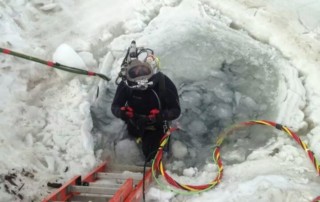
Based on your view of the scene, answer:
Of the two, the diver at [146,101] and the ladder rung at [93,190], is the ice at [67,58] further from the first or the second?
the ladder rung at [93,190]

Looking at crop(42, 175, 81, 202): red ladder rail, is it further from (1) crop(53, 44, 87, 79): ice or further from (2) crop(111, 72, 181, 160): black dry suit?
(1) crop(53, 44, 87, 79): ice

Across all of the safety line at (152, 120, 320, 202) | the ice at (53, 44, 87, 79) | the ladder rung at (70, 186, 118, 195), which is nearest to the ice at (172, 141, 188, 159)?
the safety line at (152, 120, 320, 202)

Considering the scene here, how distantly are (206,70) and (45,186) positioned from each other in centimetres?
263

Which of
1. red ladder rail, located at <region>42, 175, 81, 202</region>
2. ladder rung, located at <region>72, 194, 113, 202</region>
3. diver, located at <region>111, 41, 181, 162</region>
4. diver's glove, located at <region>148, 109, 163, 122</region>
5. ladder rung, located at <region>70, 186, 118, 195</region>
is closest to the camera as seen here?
red ladder rail, located at <region>42, 175, 81, 202</region>

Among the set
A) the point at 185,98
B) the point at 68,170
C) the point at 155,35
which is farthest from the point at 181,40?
the point at 68,170

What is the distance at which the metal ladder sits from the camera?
124 inches

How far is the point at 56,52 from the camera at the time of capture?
5094mm

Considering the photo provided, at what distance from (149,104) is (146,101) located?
0.17 feet

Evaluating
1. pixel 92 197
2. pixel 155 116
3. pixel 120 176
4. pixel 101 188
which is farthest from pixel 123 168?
pixel 92 197

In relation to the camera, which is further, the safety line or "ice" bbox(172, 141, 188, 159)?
"ice" bbox(172, 141, 188, 159)

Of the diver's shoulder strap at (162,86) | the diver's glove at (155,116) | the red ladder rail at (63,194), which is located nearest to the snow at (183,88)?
the red ladder rail at (63,194)

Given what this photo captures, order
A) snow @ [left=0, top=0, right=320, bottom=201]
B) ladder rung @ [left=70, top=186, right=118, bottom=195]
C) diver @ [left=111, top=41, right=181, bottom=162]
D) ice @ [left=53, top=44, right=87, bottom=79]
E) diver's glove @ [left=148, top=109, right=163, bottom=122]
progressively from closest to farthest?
ladder rung @ [left=70, top=186, right=118, bottom=195] < snow @ [left=0, top=0, right=320, bottom=201] < diver @ [left=111, top=41, right=181, bottom=162] < diver's glove @ [left=148, top=109, right=163, bottom=122] < ice @ [left=53, top=44, right=87, bottom=79]

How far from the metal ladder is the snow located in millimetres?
237

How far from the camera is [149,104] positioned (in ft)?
14.7
